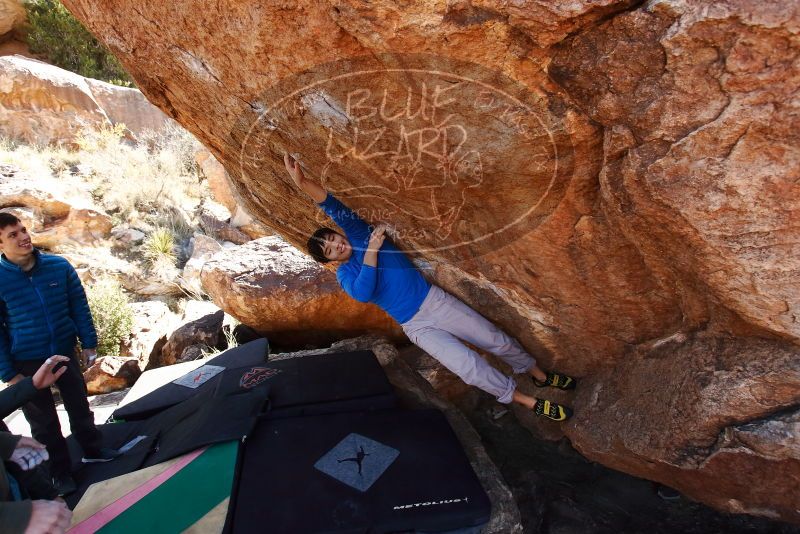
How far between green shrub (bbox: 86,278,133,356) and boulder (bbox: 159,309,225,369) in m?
0.39

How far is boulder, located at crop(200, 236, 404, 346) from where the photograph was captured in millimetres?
3898

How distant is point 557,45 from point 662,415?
1.58 metres

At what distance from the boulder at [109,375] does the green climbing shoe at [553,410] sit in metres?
3.54

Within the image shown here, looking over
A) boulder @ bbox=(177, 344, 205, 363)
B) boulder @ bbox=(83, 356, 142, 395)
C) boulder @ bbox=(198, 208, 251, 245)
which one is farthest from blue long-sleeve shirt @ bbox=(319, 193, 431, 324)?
boulder @ bbox=(198, 208, 251, 245)

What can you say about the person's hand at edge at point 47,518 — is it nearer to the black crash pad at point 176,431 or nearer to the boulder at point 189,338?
the black crash pad at point 176,431

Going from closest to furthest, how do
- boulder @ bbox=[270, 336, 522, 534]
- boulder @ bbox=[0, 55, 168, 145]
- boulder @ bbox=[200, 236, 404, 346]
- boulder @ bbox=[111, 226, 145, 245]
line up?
1. boulder @ bbox=[270, 336, 522, 534]
2. boulder @ bbox=[200, 236, 404, 346]
3. boulder @ bbox=[111, 226, 145, 245]
4. boulder @ bbox=[0, 55, 168, 145]

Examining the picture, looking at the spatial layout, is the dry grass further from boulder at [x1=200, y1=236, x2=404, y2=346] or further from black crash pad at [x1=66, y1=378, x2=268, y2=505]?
black crash pad at [x1=66, y1=378, x2=268, y2=505]

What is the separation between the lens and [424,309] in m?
2.69

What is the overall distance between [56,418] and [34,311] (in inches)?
22.5

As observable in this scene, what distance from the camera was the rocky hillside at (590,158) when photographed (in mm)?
1270

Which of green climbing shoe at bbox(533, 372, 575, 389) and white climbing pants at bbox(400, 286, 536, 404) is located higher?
white climbing pants at bbox(400, 286, 536, 404)

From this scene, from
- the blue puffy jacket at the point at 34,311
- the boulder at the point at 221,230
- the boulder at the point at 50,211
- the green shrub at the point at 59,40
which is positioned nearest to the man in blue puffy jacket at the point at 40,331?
the blue puffy jacket at the point at 34,311

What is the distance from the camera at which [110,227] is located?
6668 mm

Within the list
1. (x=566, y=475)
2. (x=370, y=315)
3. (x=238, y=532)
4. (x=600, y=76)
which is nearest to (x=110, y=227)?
(x=370, y=315)
